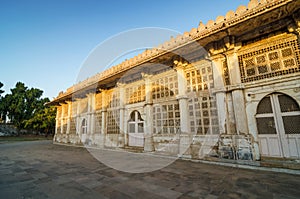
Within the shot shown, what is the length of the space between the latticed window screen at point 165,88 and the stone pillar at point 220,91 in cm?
198

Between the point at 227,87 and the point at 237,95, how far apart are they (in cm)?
46

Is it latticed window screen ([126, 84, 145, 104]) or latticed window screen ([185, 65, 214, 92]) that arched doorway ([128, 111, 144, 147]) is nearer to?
latticed window screen ([126, 84, 145, 104])

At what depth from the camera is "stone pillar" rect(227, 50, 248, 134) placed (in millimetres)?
5180

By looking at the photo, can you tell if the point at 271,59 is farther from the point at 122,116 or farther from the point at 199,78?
the point at 122,116

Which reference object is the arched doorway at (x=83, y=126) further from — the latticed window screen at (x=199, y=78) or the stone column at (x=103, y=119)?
the latticed window screen at (x=199, y=78)

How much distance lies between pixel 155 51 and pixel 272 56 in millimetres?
4558

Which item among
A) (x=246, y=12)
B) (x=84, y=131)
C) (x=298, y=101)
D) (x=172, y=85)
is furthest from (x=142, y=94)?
(x=84, y=131)

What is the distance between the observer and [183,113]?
6656 millimetres

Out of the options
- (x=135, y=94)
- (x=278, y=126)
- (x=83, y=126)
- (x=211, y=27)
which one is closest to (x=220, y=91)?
(x=278, y=126)

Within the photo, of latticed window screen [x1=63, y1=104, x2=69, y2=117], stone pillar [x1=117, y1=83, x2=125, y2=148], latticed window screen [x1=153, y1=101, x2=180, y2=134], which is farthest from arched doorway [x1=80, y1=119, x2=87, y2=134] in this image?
latticed window screen [x1=153, y1=101, x2=180, y2=134]

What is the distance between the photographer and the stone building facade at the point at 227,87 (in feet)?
15.4

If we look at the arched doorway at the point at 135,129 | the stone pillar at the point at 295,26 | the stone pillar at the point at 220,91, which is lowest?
the arched doorway at the point at 135,129

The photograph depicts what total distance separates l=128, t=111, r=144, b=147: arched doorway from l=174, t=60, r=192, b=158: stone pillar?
115 inches

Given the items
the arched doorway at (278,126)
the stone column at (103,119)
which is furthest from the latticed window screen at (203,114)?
the stone column at (103,119)
